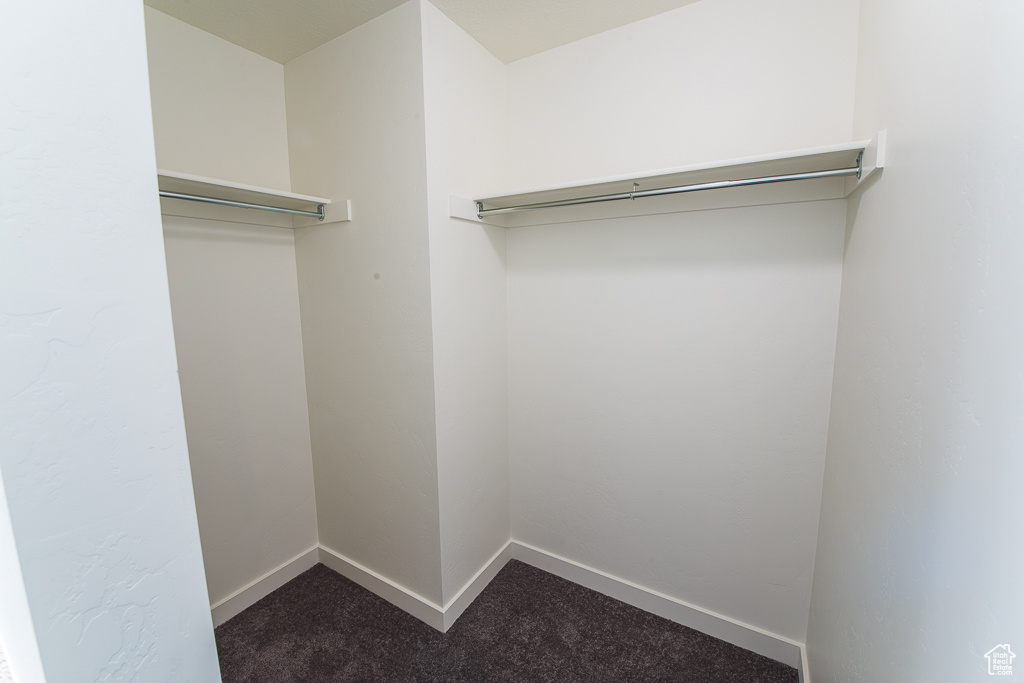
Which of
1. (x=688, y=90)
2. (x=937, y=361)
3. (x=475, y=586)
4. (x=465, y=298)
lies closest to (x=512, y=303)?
(x=465, y=298)

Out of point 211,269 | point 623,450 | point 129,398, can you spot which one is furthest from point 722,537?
point 211,269

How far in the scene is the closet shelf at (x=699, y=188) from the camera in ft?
3.91

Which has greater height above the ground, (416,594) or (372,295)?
(372,295)

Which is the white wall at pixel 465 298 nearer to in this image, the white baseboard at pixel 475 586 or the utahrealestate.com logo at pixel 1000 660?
the white baseboard at pixel 475 586

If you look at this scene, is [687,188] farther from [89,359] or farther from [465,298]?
[89,359]

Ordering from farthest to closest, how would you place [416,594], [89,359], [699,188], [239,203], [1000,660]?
[416,594]
[239,203]
[699,188]
[89,359]
[1000,660]

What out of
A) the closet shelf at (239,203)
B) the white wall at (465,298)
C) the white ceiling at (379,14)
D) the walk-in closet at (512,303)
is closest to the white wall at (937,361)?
the walk-in closet at (512,303)

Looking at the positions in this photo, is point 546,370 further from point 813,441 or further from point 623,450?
point 813,441

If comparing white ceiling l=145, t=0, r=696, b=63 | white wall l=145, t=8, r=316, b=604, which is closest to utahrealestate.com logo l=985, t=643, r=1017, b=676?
white ceiling l=145, t=0, r=696, b=63

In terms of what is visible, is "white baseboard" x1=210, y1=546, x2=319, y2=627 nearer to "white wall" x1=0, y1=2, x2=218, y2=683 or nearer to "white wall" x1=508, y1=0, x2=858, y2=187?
"white wall" x1=0, y1=2, x2=218, y2=683

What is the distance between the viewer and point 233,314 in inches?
73.2

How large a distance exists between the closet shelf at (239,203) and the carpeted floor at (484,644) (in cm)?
175

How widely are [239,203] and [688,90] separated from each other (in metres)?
1.73

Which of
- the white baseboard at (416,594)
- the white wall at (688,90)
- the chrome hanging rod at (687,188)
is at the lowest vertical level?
the white baseboard at (416,594)
